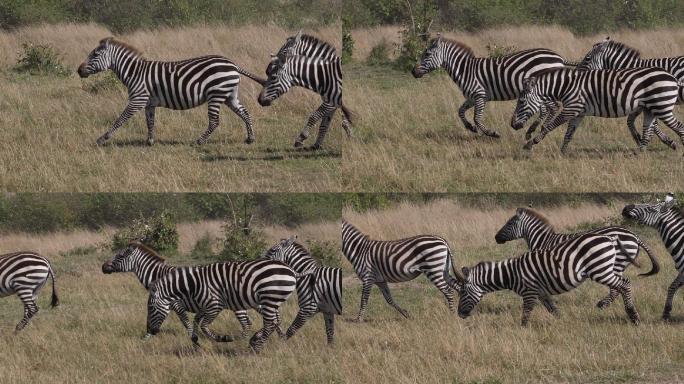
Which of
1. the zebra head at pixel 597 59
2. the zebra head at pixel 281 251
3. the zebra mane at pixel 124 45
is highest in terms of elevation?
the zebra head at pixel 597 59

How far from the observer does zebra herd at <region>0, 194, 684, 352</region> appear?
14375mm

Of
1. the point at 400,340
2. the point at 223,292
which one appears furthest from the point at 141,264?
the point at 400,340

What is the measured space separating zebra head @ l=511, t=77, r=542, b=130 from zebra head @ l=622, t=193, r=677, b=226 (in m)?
2.03

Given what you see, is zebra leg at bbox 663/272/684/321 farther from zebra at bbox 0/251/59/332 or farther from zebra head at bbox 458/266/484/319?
zebra at bbox 0/251/59/332

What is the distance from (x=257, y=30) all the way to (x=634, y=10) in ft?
21.9

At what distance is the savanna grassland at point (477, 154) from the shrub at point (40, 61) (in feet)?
16.1

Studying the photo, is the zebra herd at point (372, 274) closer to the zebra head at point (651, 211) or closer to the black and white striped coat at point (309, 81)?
the zebra head at point (651, 211)

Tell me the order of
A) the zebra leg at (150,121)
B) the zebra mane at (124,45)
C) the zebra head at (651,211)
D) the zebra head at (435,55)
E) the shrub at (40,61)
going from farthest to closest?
the shrub at (40,61) < the zebra head at (435,55) < the zebra mane at (124,45) < the zebra leg at (150,121) < the zebra head at (651,211)

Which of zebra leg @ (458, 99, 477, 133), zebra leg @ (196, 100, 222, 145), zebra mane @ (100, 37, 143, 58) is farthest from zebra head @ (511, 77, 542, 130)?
zebra mane @ (100, 37, 143, 58)

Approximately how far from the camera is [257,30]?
2109 cm

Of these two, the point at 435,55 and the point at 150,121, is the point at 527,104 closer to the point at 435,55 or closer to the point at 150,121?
the point at 435,55

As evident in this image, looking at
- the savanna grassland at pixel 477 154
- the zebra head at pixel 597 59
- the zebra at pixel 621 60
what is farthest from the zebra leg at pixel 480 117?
the zebra head at pixel 597 59

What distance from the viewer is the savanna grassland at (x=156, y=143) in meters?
16.1

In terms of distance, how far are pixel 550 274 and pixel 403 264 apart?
78.2 inches
